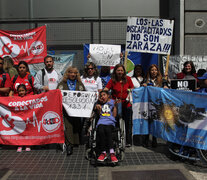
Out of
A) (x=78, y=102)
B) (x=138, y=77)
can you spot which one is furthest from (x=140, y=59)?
(x=78, y=102)

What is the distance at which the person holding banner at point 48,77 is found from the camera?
513 centimetres

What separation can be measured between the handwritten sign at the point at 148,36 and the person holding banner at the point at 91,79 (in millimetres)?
1370

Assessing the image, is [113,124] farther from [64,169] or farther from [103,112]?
[64,169]

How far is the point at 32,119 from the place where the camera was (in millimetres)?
4957

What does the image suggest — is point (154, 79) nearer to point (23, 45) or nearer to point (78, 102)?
point (78, 102)

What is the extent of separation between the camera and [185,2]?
8.04 meters

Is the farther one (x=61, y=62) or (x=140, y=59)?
(x=61, y=62)

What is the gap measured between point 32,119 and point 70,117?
77 centimetres

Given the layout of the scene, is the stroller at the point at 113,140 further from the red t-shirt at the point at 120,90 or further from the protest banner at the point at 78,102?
the red t-shirt at the point at 120,90

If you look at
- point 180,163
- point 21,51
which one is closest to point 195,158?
point 180,163

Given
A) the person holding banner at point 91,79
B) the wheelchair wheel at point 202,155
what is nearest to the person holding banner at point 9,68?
the person holding banner at point 91,79

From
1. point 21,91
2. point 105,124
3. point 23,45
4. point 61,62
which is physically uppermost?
point 23,45

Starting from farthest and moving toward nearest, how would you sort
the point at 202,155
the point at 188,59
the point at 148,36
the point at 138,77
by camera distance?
the point at 188,59
the point at 148,36
the point at 138,77
the point at 202,155

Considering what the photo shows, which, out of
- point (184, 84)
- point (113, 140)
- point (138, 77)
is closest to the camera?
point (113, 140)
